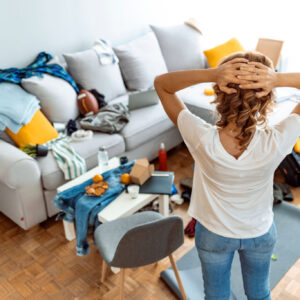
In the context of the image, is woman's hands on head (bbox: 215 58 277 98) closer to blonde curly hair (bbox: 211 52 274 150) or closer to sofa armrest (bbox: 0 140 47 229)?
blonde curly hair (bbox: 211 52 274 150)

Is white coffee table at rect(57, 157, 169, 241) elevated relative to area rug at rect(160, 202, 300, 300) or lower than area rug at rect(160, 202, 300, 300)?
elevated

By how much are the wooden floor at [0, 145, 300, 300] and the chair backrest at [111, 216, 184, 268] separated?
452 millimetres

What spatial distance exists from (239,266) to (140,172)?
0.85 metres

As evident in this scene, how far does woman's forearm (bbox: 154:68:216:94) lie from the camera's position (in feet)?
4.41

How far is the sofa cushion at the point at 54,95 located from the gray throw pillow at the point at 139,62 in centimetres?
72

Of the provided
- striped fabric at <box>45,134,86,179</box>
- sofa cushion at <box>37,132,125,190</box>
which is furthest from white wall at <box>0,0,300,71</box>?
sofa cushion at <box>37,132,125,190</box>

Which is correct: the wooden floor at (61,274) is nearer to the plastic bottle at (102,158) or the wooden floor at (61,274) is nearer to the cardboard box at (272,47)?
the plastic bottle at (102,158)

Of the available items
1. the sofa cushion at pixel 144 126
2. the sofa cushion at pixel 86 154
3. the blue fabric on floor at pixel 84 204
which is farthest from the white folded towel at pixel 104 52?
the blue fabric on floor at pixel 84 204

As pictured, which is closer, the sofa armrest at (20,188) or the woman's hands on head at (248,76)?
the woman's hands on head at (248,76)

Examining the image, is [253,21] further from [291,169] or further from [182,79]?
[182,79]

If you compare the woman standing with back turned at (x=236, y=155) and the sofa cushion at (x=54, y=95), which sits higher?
the woman standing with back turned at (x=236, y=155)

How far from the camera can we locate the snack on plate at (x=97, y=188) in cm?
236

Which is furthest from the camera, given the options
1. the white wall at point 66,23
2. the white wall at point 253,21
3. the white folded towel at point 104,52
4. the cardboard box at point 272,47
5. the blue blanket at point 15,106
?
the white wall at point 253,21

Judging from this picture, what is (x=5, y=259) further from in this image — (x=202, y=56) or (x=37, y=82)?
(x=202, y=56)
